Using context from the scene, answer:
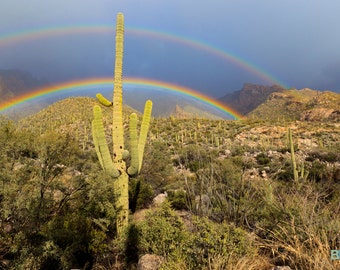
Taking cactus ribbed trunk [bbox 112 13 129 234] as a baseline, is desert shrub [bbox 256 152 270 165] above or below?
below

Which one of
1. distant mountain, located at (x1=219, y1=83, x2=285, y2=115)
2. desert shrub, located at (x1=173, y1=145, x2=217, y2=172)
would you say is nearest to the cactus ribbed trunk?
desert shrub, located at (x1=173, y1=145, x2=217, y2=172)

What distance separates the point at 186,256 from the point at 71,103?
5628 cm

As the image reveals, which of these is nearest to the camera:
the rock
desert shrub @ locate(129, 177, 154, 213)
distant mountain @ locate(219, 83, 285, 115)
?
the rock

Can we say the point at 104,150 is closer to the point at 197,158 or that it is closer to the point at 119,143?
the point at 119,143

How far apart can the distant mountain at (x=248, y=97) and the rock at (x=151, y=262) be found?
121 meters

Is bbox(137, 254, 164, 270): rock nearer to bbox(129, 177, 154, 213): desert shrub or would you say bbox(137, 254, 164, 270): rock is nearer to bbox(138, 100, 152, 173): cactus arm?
bbox(138, 100, 152, 173): cactus arm

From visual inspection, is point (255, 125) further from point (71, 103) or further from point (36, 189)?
point (36, 189)

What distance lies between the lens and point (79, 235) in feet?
21.0

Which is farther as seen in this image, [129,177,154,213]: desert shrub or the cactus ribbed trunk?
[129,177,154,213]: desert shrub

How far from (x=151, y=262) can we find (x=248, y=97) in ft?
435

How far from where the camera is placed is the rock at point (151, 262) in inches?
181

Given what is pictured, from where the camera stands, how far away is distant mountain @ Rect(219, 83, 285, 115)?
4858 inches

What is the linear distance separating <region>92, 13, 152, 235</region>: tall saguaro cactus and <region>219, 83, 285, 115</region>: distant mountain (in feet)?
386

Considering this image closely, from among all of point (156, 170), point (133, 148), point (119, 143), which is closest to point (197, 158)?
point (156, 170)
